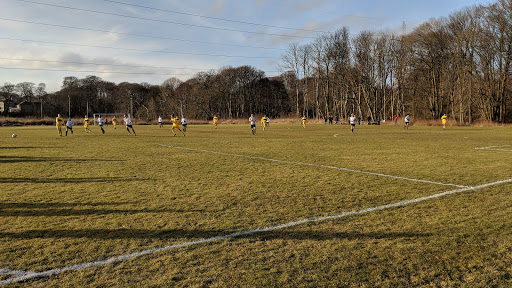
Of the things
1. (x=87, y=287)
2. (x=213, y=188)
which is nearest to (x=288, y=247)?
(x=87, y=287)

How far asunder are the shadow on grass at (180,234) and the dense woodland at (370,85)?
51306 mm

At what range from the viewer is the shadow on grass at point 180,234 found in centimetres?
460

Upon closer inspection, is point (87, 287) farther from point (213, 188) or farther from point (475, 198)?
point (475, 198)

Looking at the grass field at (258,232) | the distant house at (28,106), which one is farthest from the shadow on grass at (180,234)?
the distant house at (28,106)

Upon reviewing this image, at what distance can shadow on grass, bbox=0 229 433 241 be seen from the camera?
181 inches

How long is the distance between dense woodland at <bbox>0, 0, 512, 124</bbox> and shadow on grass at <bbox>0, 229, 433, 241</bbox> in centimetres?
5131

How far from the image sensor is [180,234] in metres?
4.80

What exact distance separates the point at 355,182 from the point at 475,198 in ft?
8.21

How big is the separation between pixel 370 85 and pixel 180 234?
214ft

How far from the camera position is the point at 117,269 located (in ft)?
12.2

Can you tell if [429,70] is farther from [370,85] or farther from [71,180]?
[71,180]

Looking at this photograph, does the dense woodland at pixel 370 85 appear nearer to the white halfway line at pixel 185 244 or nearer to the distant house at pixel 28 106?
the distant house at pixel 28 106

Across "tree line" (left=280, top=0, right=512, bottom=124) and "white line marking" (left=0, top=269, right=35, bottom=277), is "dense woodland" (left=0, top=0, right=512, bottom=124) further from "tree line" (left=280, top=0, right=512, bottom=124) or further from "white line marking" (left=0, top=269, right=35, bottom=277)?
"white line marking" (left=0, top=269, right=35, bottom=277)

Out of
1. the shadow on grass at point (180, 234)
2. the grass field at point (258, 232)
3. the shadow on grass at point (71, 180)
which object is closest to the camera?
the grass field at point (258, 232)
